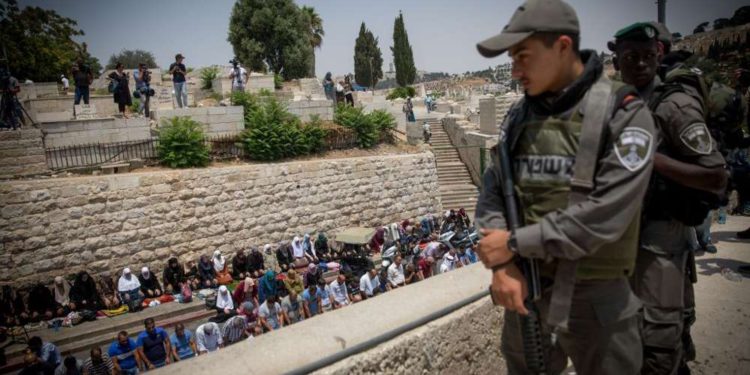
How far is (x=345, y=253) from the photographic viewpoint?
13695 millimetres

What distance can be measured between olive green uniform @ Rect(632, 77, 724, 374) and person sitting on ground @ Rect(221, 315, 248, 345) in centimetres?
726

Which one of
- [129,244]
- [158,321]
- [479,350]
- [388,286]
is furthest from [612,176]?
[129,244]

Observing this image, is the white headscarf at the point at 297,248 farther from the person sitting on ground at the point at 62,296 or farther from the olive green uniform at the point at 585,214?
the olive green uniform at the point at 585,214

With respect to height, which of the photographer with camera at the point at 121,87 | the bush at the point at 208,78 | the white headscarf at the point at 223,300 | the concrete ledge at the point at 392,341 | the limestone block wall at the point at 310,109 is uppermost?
the bush at the point at 208,78

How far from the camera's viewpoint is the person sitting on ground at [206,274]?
11.4 meters

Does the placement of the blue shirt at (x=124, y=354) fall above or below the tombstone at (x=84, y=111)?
below

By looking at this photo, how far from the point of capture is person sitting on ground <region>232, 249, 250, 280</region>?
39.4 feet

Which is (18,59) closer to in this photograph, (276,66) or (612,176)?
(276,66)

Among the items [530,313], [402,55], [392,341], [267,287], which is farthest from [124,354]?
[402,55]

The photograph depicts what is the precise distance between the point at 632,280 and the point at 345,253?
11.7m

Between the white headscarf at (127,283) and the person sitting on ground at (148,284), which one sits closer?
the white headscarf at (127,283)

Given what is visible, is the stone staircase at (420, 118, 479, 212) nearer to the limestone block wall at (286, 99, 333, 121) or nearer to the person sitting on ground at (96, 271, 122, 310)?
the limestone block wall at (286, 99, 333, 121)

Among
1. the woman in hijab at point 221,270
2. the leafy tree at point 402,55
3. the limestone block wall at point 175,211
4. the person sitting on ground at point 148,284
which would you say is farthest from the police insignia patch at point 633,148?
the leafy tree at point 402,55

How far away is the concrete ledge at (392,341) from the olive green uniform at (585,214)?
0.45m
